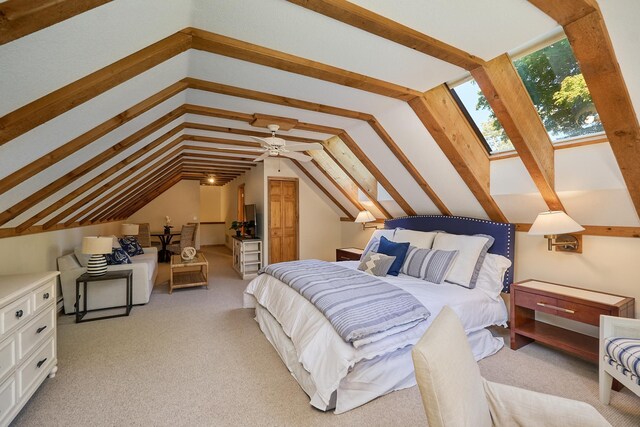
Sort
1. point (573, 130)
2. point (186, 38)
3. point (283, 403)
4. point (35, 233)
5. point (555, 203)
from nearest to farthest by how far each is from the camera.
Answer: point (186, 38) → point (283, 403) → point (573, 130) → point (555, 203) → point (35, 233)

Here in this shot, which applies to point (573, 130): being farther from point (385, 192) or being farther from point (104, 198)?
point (104, 198)

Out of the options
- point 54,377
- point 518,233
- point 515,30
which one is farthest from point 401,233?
point 54,377

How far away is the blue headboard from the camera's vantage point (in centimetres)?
333

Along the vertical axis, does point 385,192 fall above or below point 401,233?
above

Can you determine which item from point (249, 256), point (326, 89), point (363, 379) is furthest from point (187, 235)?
point (363, 379)

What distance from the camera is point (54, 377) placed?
7.94 feet

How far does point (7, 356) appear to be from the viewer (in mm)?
1772

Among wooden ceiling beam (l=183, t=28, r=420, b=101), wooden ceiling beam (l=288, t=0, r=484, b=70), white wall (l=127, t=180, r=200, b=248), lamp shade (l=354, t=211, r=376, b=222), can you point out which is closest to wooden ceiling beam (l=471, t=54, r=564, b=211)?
wooden ceiling beam (l=288, t=0, r=484, b=70)

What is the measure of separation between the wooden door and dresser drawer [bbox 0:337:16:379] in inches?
175

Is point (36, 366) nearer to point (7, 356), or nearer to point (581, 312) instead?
point (7, 356)

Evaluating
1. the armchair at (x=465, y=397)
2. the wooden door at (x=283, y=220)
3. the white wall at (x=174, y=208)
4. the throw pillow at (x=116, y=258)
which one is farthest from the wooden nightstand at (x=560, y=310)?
the white wall at (x=174, y=208)

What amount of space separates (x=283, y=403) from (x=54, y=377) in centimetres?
197

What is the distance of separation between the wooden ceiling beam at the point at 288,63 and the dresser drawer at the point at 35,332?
2.26 meters

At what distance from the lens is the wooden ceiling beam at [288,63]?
76.1 inches
